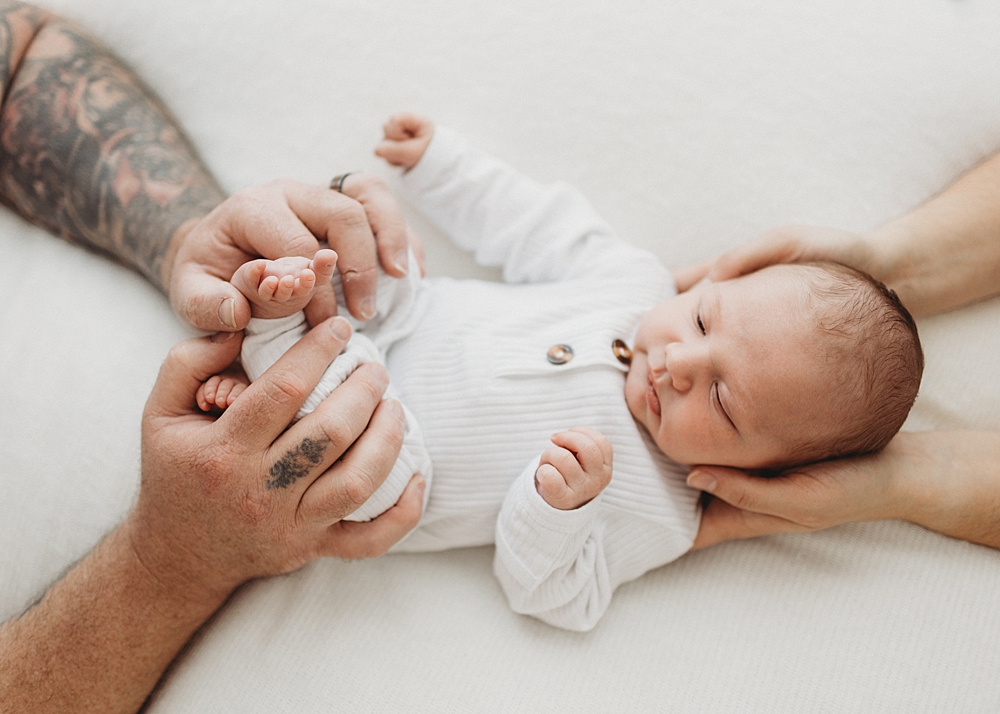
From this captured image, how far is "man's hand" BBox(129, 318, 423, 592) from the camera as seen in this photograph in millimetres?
1036

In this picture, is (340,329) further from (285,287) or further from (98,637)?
(98,637)

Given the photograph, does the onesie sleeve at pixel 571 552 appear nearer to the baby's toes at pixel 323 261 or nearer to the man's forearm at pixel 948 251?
the baby's toes at pixel 323 261

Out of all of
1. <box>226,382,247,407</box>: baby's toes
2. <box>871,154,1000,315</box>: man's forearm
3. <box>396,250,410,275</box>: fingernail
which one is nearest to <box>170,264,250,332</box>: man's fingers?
<box>226,382,247,407</box>: baby's toes

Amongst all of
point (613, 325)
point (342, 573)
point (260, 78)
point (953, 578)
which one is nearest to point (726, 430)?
Answer: point (613, 325)

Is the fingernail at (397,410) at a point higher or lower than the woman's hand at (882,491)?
higher

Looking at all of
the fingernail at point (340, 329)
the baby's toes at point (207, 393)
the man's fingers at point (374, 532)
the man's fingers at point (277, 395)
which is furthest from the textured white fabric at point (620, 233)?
the fingernail at point (340, 329)

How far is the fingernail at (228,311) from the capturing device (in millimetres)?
986

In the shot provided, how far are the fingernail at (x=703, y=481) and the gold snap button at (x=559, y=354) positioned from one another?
329mm

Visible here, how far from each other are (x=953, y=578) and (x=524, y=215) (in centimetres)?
113

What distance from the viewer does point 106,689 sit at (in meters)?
1.14

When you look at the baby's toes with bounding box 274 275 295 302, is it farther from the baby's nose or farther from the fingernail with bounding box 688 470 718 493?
the fingernail with bounding box 688 470 718 493

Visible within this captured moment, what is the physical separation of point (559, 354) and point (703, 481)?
1.20ft

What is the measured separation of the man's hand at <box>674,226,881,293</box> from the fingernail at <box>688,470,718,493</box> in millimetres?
393

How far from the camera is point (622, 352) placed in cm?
130
